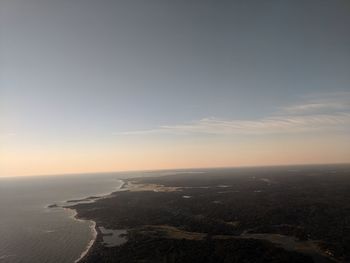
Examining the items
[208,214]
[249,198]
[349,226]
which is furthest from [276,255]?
[249,198]

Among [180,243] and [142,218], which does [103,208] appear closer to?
[142,218]

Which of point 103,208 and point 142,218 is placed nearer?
point 142,218

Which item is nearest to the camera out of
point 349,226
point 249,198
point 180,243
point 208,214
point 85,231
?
point 180,243

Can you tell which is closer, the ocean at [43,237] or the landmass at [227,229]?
the landmass at [227,229]

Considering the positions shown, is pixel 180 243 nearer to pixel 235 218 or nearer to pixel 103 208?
pixel 235 218

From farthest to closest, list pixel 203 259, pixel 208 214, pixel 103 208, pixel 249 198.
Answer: pixel 249 198 < pixel 103 208 < pixel 208 214 < pixel 203 259

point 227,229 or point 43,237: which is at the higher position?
point 227,229

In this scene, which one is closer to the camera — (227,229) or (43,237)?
(227,229)

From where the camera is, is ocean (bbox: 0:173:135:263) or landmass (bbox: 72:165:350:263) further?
ocean (bbox: 0:173:135:263)

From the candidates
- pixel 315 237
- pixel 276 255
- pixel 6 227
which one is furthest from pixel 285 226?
pixel 6 227
